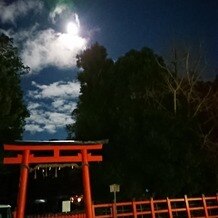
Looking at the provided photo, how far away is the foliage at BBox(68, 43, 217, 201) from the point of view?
A: 23188mm

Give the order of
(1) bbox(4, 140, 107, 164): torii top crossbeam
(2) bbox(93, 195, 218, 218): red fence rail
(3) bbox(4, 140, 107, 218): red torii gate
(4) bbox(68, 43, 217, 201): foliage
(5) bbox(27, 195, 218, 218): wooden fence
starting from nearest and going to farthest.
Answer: (3) bbox(4, 140, 107, 218): red torii gate, (1) bbox(4, 140, 107, 164): torii top crossbeam, (5) bbox(27, 195, 218, 218): wooden fence, (2) bbox(93, 195, 218, 218): red fence rail, (4) bbox(68, 43, 217, 201): foliage

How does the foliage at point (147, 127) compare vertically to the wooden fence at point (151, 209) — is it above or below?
above

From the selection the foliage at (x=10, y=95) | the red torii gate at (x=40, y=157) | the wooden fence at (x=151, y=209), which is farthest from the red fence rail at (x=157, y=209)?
the foliage at (x=10, y=95)

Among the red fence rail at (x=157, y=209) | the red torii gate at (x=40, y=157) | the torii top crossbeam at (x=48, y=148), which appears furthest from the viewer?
the red fence rail at (x=157, y=209)

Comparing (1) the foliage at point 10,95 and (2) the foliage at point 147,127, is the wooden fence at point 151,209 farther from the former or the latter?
(1) the foliage at point 10,95

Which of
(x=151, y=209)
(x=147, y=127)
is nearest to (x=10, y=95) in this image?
(x=147, y=127)

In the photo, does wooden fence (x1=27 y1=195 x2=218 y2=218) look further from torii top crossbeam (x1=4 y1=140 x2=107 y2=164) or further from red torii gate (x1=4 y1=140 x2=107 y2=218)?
torii top crossbeam (x1=4 y1=140 x2=107 y2=164)

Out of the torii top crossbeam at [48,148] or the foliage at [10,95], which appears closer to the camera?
the torii top crossbeam at [48,148]

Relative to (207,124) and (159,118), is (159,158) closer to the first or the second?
(159,118)

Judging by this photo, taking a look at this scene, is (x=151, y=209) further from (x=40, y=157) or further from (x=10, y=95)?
(x=10, y=95)

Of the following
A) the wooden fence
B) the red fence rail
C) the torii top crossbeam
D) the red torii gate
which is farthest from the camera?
the red fence rail

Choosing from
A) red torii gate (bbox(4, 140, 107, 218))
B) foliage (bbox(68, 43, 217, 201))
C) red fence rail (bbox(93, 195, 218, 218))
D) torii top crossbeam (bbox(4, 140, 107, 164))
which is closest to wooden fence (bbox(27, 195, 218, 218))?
red fence rail (bbox(93, 195, 218, 218))

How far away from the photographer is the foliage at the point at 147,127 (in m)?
→ 23.2

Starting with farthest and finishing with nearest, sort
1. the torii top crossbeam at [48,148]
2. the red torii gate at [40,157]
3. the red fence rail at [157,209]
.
→ the red fence rail at [157,209]
the torii top crossbeam at [48,148]
the red torii gate at [40,157]
